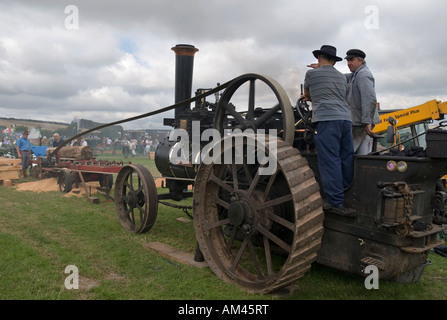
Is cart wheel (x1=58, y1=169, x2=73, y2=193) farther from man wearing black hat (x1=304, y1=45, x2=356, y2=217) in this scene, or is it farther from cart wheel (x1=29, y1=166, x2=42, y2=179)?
man wearing black hat (x1=304, y1=45, x2=356, y2=217)

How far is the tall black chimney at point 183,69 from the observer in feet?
19.3

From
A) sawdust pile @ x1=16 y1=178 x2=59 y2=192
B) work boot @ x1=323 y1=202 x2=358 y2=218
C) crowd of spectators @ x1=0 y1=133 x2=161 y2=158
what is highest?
crowd of spectators @ x1=0 y1=133 x2=161 y2=158

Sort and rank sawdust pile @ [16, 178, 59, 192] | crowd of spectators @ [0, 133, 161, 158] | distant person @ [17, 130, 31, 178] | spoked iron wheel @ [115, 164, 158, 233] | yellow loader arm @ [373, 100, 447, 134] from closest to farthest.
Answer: spoked iron wheel @ [115, 164, 158, 233] < yellow loader arm @ [373, 100, 447, 134] < sawdust pile @ [16, 178, 59, 192] < distant person @ [17, 130, 31, 178] < crowd of spectators @ [0, 133, 161, 158]

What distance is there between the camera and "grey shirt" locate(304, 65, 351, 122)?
10.4ft

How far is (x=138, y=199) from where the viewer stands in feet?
18.0

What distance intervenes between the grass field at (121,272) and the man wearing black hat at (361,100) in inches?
53.2

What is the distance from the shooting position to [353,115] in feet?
11.9

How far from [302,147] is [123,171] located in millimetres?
3018

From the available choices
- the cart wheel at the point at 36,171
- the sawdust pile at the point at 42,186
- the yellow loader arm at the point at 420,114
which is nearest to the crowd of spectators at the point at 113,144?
the cart wheel at the point at 36,171

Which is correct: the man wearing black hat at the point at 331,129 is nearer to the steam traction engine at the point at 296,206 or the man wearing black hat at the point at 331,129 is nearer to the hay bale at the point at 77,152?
the steam traction engine at the point at 296,206

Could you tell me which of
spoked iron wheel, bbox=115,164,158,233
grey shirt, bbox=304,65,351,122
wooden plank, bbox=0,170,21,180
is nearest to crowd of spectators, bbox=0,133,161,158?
wooden plank, bbox=0,170,21,180

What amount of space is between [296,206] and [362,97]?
4.79ft

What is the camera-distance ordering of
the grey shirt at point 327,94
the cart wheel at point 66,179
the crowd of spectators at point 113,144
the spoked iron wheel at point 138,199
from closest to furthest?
the grey shirt at point 327,94, the spoked iron wheel at point 138,199, the cart wheel at point 66,179, the crowd of spectators at point 113,144
